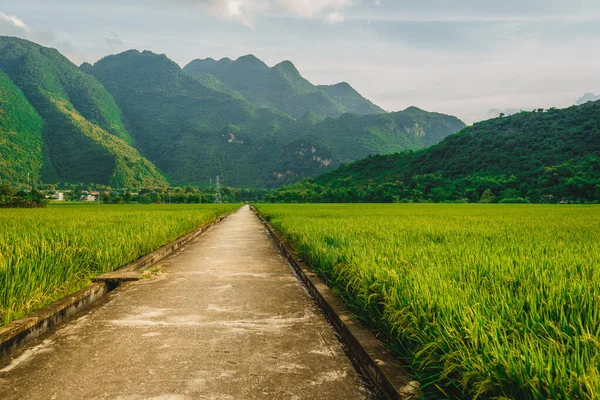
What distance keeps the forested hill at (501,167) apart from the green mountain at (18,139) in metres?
65.0

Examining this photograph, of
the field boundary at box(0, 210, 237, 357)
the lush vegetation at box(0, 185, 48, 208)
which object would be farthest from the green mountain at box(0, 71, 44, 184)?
the field boundary at box(0, 210, 237, 357)

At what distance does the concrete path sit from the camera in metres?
2.88

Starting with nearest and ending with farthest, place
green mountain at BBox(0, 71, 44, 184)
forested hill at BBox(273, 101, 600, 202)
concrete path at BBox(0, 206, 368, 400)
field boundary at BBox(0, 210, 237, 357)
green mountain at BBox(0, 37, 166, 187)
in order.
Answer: concrete path at BBox(0, 206, 368, 400)
field boundary at BBox(0, 210, 237, 357)
forested hill at BBox(273, 101, 600, 202)
green mountain at BBox(0, 71, 44, 184)
green mountain at BBox(0, 37, 166, 187)

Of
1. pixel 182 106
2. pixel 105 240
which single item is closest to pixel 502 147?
pixel 105 240

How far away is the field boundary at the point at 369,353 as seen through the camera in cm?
265

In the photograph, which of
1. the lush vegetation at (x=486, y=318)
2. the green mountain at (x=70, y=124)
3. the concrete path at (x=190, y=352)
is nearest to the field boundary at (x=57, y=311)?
the concrete path at (x=190, y=352)

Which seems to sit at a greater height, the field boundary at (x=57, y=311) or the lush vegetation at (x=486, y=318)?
the lush vegetation at (x=486, y=318)

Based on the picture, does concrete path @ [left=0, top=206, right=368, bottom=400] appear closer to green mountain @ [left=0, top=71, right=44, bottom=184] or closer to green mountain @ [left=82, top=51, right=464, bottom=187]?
green mountain @ [left=0, top=71, right=44, bottom=184]

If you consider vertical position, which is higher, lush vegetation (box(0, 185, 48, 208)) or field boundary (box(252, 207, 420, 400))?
lush vegetation (box(0, 185, 48, 208))

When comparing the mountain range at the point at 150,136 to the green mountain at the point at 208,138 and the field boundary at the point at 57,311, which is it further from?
the field boundary at the point at 57,311

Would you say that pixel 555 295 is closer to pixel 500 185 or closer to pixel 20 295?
pixel 20 295

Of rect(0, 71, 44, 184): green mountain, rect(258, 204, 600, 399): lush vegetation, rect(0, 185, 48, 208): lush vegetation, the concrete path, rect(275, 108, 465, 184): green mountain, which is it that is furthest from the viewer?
rect(275, 108, 465, 184): green mountain

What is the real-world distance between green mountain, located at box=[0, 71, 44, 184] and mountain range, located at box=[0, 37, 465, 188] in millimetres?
313

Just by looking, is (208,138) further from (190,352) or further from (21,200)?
(190,352)
